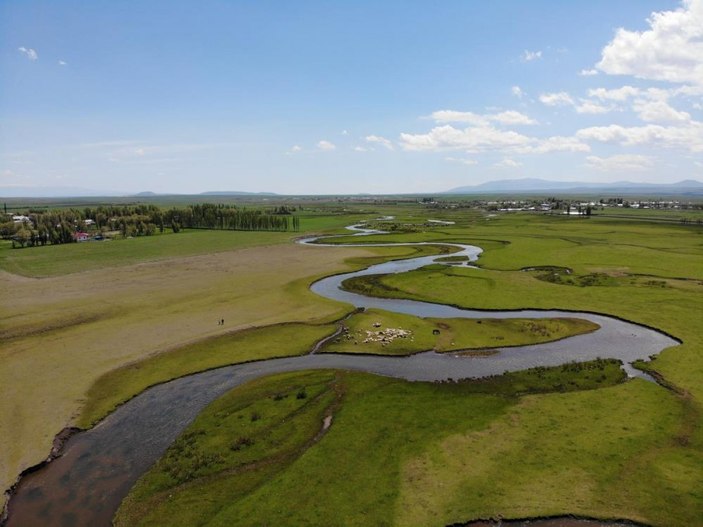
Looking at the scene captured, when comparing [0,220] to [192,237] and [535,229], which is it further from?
[535,229]

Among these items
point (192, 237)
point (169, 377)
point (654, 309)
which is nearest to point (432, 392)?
point (169, 377)

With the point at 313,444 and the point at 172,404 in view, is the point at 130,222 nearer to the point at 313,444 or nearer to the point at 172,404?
the point at 172,404

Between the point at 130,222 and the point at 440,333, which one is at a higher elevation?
the point at 130,222

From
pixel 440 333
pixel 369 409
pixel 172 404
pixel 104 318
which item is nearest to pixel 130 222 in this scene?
pixel 104 318

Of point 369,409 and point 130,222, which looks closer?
point 369,409

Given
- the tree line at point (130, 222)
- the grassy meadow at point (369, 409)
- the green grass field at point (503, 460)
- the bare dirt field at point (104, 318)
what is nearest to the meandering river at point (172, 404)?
the grassy meadow at point (369, 409)
